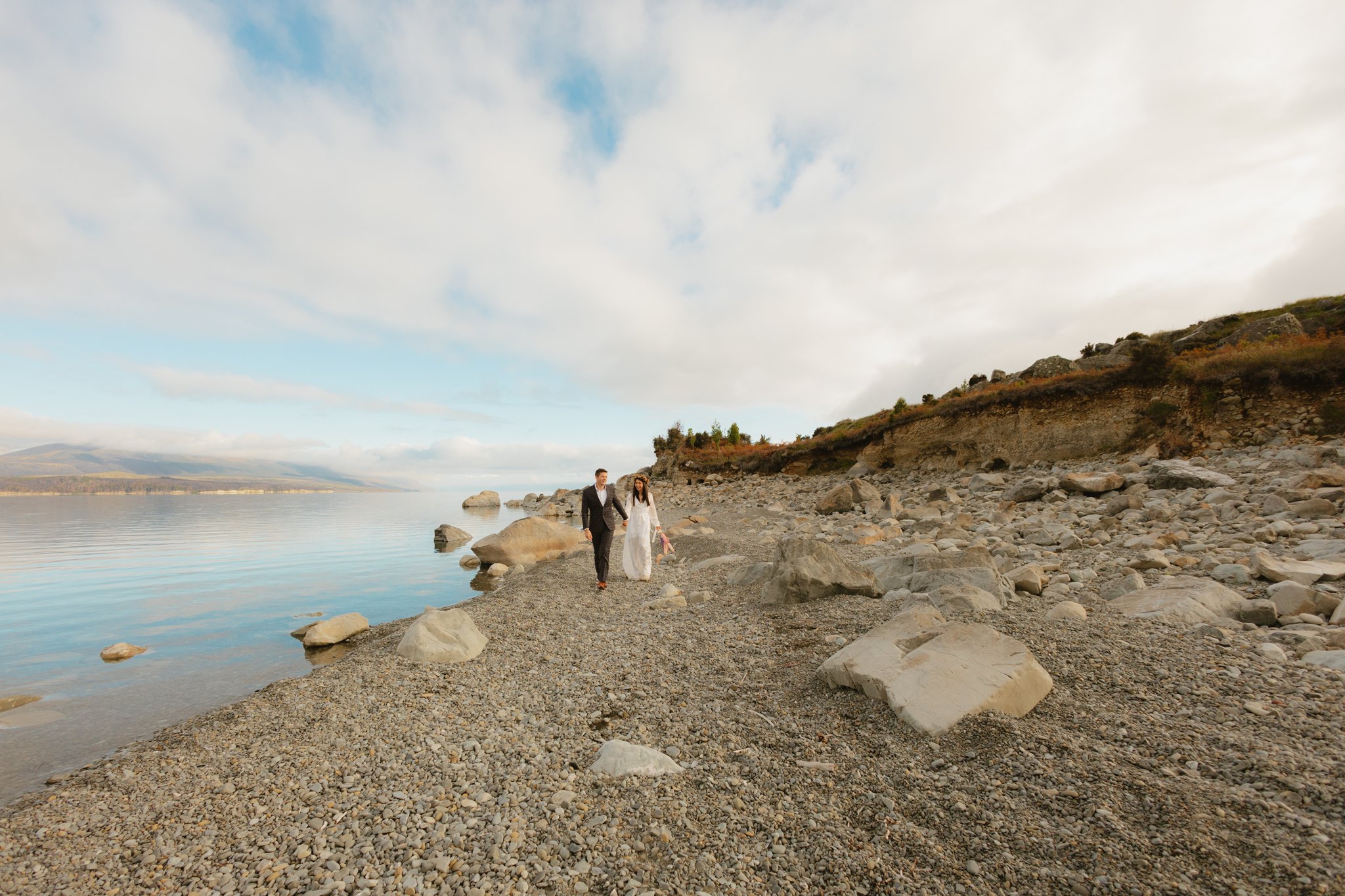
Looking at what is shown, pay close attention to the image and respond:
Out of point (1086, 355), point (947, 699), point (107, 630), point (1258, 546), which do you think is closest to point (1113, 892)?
point (947, 699)

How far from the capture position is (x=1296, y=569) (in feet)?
22.6

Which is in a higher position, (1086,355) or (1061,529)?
(1086,355)

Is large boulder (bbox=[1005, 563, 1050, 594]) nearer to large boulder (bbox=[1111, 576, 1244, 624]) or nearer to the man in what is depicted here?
large boulder (bbox=[1111, 576, 1244, 624])

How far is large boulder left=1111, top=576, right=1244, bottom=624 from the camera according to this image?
20.2 feet

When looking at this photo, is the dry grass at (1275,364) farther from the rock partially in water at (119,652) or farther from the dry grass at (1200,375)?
the rock partially in water at (119,652)

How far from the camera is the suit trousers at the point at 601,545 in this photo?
40.5ft

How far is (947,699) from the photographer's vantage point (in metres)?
4.58

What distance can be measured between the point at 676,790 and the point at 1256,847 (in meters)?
3.31

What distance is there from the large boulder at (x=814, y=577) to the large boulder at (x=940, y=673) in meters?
2.85

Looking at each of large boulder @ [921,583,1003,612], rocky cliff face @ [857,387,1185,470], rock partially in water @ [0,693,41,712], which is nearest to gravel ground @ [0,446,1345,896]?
large boulder @ [921,583,1003,612]

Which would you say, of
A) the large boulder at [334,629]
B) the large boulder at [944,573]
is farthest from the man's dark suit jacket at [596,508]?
the large boulder at [944,573]

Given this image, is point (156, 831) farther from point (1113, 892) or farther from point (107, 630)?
point (107, 630)

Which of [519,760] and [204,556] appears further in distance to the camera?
[204,556]

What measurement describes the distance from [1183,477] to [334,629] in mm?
21329
